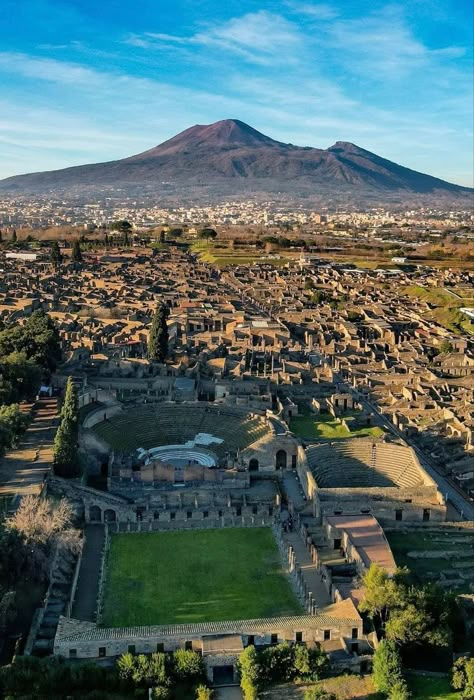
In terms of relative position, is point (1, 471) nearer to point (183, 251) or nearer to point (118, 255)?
point (118, 255)

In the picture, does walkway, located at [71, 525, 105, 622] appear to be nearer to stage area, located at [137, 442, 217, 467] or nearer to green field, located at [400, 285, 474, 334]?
stage area, located at [137, 442, 217, 467]

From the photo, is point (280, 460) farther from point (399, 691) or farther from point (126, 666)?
point (126, 666)

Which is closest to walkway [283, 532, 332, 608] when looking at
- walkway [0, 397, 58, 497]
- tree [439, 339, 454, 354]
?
walkway [0, 397, 58, 497]

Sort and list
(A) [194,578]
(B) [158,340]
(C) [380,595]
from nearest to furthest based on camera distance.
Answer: (C) [380,595]
(A) [194,578]
(B) [158,340]

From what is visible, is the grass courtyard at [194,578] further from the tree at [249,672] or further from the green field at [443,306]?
the green field at [443,306]

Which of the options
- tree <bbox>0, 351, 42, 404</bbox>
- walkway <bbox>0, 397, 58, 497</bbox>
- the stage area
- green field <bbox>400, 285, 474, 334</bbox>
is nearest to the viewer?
walkway <bbox>0, 397, 58, 497</bbox>

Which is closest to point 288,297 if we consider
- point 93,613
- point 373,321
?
point 373,321

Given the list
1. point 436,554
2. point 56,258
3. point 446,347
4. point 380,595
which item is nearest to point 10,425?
point 380,595
